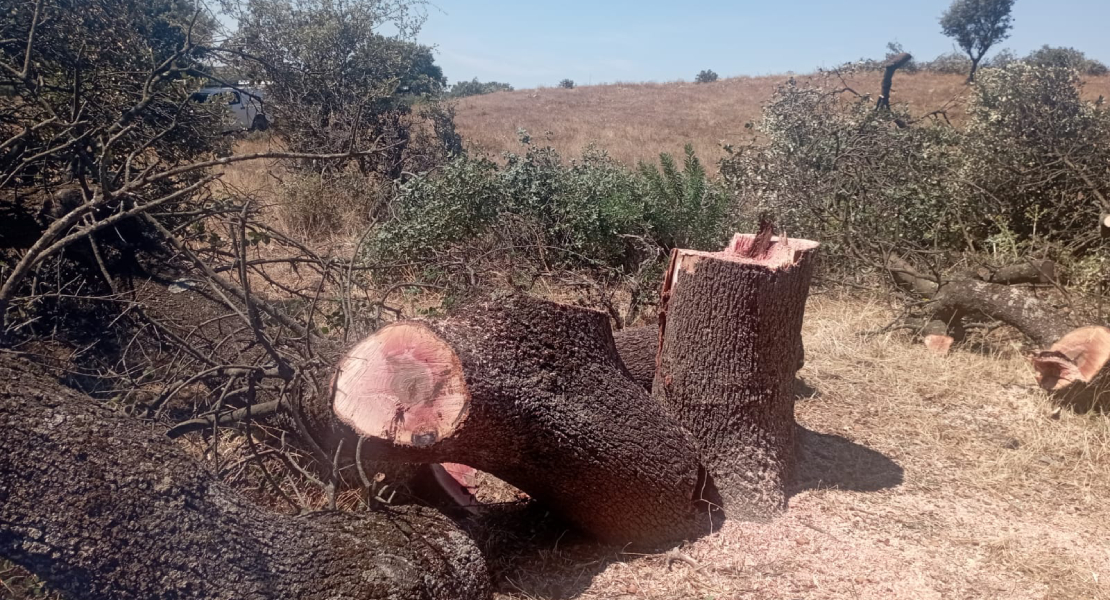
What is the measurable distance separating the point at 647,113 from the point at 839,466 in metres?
21.7

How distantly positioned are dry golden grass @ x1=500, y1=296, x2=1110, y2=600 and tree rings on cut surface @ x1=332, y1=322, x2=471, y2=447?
775 millimetres

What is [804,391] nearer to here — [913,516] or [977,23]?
[913,516]

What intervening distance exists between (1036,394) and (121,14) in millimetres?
6223

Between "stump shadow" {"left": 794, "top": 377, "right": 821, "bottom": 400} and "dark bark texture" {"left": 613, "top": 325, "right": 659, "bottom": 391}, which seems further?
"stump shadow" {"left": 794, "top": 377, "right": 821, "bottom": 400}

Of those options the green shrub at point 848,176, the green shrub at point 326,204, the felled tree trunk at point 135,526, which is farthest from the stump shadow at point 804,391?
the green shrub at point 326,204

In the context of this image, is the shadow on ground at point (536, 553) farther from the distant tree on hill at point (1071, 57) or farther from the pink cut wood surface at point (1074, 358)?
the distant tree on hill at point (1071, 57)

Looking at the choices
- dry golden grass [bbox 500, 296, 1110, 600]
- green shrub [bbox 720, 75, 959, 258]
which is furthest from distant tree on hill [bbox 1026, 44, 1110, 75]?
dry golden grass [bbox 500, 296, 1110, 600]

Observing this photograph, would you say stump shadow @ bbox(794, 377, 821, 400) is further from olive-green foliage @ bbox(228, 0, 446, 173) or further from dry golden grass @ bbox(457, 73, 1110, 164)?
dry golden grass @ bbox(457, 73, 1110, 164)

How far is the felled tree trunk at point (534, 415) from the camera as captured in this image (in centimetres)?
237

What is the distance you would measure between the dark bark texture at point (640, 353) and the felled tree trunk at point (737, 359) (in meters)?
0.46

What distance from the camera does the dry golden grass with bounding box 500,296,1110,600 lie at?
2.71 metres

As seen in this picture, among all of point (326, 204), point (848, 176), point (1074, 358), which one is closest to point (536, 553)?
point (1074, 358)

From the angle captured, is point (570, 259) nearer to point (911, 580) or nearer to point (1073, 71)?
point (911, 580)

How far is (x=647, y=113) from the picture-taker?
24.1 metres
